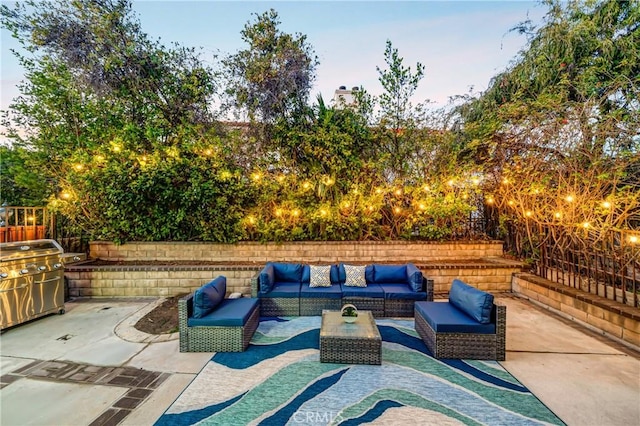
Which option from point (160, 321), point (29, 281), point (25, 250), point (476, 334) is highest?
point (25, 250)

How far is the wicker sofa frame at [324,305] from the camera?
4.41m

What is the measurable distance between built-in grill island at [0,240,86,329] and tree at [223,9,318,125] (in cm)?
456

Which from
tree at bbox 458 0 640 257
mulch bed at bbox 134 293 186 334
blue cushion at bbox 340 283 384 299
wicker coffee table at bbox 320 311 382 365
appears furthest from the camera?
blue cushion at bbox 340 283 384 299

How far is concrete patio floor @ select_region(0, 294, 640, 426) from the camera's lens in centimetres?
229

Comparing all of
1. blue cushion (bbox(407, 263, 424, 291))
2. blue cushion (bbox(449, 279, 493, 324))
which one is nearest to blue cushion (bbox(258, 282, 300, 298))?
blue cushion (bbox(407, 263, 424, 291))

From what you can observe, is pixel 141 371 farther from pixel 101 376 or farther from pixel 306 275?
pixel 306 275

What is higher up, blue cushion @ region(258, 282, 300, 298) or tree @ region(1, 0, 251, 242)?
tree @ region(1, 0, 251, 242)

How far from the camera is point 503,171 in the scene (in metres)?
5.82

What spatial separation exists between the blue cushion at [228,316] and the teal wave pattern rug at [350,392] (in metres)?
0.37

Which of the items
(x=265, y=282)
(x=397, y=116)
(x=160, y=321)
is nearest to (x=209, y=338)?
(x=265, y=282)

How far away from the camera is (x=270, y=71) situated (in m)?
6.15

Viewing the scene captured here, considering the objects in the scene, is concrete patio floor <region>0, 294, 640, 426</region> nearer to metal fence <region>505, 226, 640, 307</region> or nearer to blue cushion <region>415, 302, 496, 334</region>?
blue cushion <region>415, 302, 496, 334</region>

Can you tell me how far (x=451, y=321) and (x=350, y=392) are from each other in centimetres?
150

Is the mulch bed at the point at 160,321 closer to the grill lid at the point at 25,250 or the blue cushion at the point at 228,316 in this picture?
the blue cushion at the point at 228,316
